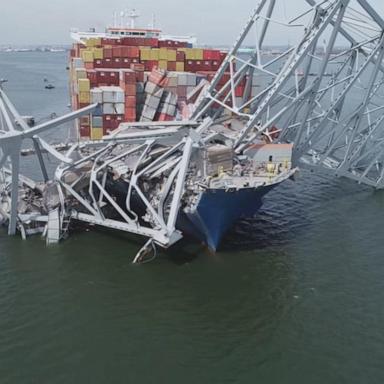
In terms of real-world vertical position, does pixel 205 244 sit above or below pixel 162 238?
below

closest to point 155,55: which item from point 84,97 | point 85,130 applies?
point 84,97

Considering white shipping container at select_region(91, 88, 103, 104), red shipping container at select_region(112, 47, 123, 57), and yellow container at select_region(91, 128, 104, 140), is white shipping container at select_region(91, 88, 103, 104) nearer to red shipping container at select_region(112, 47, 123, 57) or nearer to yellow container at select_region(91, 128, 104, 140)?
yellow container at select_region(91, 128, 104, 140)

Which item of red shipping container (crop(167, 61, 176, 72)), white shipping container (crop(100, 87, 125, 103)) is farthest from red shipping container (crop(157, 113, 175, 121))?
red shipping container (crop(167, 61, 176, 72))

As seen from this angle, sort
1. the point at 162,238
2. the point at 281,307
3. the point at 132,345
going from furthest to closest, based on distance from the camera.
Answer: the point at 162,238 < the point at 281,307 < the point at 132,345

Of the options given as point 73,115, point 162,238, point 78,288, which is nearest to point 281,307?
point 162,238

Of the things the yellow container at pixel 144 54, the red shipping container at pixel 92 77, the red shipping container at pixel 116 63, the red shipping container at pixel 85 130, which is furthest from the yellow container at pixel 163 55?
the red shipping container at pixel 85 130

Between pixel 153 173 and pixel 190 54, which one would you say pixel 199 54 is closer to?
pixel 190 54

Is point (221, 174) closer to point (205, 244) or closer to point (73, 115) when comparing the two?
point (205, 244)

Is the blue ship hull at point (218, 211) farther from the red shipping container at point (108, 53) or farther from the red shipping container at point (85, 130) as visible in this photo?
the red shipping container at point (108, 53)
